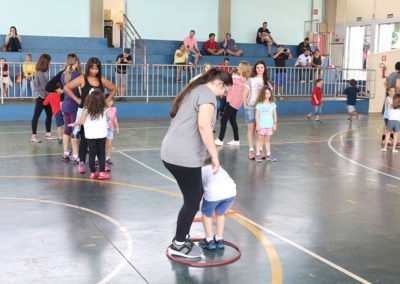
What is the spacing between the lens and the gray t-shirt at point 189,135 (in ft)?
16.8

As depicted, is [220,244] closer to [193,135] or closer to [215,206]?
[215,206]

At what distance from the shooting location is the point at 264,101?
10.3m

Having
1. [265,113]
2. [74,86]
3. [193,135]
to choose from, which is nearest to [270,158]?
[265,113]

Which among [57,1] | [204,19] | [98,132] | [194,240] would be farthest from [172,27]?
[194,240]

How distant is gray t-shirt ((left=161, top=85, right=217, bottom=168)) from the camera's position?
511cm

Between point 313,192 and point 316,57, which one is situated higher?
point 316,57

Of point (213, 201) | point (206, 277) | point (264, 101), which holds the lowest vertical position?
point (206, 277)

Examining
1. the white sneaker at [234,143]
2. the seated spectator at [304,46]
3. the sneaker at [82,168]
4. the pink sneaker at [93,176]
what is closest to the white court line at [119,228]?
the pink sneaker at [93,176]

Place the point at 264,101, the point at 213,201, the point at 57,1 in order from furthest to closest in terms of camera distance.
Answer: the point at 57,1 → the point at 264,101 → the point at 213,201

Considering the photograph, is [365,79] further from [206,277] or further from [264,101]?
[206,277]

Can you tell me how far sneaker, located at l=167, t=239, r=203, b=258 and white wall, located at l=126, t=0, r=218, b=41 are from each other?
1902cm

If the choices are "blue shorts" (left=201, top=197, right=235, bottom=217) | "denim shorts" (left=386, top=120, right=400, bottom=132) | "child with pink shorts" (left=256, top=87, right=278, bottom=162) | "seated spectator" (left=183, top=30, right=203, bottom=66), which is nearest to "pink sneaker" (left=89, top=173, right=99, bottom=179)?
"child with pink shorts" (left=256, top=87, right=278, bottom=162)

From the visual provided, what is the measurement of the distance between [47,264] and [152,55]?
17615mm

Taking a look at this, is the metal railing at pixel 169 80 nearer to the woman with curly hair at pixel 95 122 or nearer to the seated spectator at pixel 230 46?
the seated spectator at pixel 230 46
